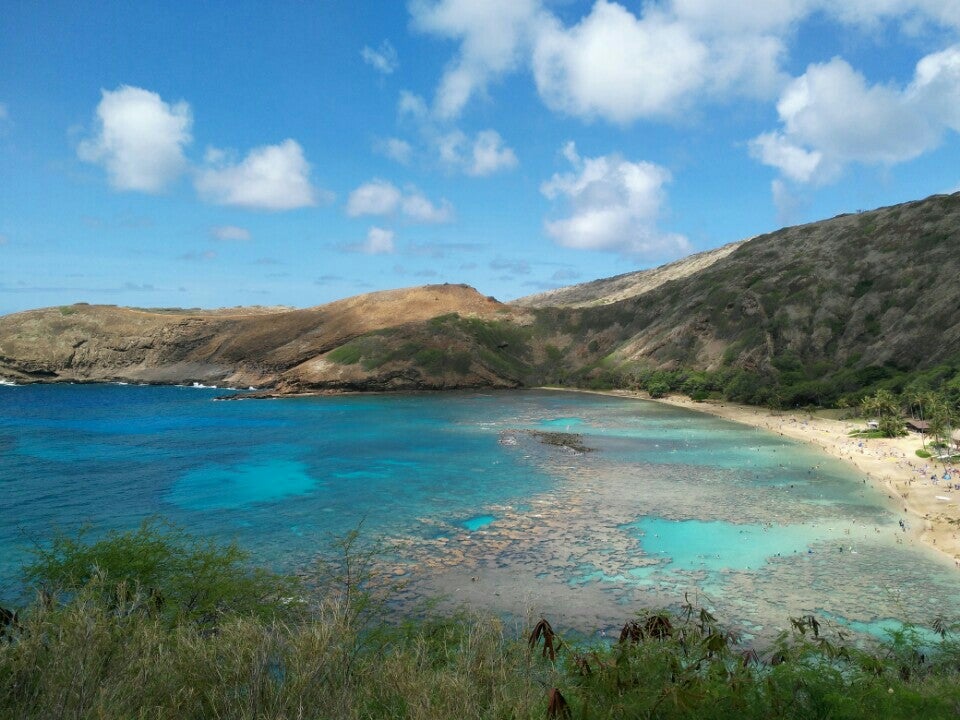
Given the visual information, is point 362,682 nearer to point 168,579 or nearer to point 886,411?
point 168,579

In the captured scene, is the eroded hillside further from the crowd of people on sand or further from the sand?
the crowd of people on sand

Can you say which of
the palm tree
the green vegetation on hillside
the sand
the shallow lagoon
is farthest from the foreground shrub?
the palm tree

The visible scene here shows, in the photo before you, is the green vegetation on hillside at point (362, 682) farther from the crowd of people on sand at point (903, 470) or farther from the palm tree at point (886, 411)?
the palm tree at point (886, 411)

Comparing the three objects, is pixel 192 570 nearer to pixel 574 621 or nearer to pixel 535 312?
pixel 574 621

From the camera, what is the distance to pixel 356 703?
372 inches

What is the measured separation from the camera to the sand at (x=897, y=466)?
3297cm

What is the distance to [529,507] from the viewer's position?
37.5 m

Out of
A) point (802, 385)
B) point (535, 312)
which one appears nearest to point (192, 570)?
point (802, 385)

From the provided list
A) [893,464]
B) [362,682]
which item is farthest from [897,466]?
[362,682]

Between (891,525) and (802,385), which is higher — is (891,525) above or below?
below

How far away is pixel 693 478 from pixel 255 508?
94.8 ft

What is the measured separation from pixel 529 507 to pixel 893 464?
1176 inches

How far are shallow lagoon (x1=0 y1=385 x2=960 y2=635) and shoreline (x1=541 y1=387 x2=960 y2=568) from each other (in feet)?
4.95

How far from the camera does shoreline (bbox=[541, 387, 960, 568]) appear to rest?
3272 centimetres
